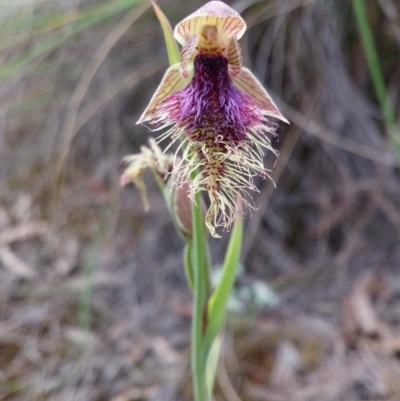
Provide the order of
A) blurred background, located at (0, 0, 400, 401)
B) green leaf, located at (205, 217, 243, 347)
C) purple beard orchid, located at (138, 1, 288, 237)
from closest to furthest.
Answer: purple beard orchid, located at (138, 1, 288, 237)
green leaf, located at (205, 217, 243, 347)
blurred background, located at (0, 0, 400, 401)

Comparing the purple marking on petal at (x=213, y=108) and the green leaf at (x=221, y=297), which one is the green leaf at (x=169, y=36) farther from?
the green leaf at (x=221, y=297)

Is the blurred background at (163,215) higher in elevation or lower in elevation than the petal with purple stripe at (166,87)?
lower

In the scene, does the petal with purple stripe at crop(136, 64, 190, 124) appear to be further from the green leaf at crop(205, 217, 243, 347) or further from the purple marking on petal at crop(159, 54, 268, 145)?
the green leaf at crop(205, 217, 243, 347)

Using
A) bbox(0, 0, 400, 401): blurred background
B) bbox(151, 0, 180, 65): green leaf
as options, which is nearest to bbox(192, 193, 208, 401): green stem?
bbox(151, 0, 180, 65): green leaf

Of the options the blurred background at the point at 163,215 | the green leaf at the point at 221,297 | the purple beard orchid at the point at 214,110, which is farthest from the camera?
the blurred background at the point at 163,215

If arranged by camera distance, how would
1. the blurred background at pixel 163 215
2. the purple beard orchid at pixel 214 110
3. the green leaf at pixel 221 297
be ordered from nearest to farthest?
the purple beard orchid at pixel 214 110
the green leaf at pixel 221 297
the blurred background at pixel 163 215

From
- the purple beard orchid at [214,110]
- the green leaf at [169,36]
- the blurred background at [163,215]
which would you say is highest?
the green leaf at [169,36]

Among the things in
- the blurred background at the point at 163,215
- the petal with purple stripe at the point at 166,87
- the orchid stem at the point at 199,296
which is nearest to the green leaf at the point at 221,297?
the orchid stem at the point at 199,296

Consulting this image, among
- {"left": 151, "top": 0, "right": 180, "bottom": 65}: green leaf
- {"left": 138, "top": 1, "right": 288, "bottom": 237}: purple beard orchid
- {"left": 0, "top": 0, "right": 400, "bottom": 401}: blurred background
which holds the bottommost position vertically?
{"left": 0, "top": 0, "right": 400, "bottom": 401}: blurred background

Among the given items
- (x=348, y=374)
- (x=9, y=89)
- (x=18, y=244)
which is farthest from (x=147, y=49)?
(x=348, y=374)
